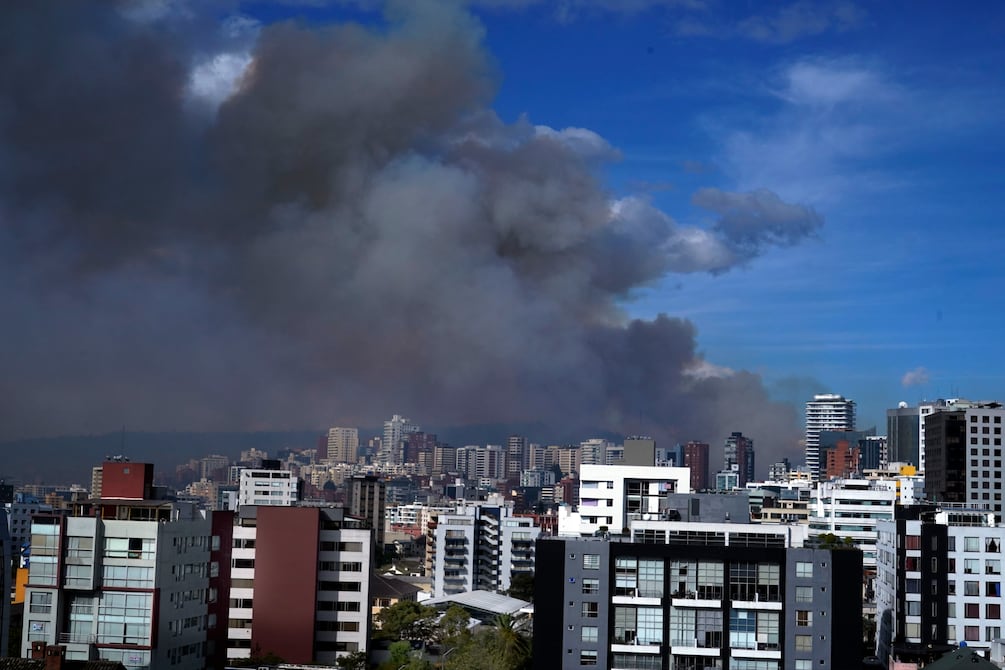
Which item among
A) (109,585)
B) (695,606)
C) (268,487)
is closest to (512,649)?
(695,606)

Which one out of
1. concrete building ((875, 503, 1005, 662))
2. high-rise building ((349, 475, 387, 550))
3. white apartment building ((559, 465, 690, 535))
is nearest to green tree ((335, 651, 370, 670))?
white apartment building ((559, 465, 690, 535))

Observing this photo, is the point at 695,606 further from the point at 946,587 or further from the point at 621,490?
the point at 621,490

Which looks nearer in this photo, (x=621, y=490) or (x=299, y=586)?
(x=299, y=586)

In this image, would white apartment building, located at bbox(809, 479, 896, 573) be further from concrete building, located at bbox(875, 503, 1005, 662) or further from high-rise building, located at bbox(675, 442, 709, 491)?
high-rise building, located at bbox(675, 442, 709, 491)

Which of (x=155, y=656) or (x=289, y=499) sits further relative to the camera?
(x=289, y=499)

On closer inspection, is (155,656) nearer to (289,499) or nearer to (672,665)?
(672,665)

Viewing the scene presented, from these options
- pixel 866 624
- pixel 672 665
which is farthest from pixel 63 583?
pixel 866 624
